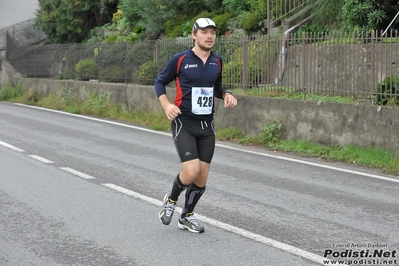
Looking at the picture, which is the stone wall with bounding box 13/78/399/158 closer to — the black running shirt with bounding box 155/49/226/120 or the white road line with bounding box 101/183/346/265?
the white road line with bounding box 101/183/346/265

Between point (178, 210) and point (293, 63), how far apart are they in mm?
7173

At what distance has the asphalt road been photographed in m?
6.59

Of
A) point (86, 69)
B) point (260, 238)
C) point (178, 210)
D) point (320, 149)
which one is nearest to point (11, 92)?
point (86, 69)

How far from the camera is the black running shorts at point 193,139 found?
23.4ft

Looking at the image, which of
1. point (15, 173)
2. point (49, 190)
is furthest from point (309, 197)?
point (15, 173)

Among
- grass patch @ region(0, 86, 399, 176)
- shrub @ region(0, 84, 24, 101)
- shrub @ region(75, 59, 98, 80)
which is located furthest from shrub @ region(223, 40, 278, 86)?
shrub @ region(0, 84, 24, 101)

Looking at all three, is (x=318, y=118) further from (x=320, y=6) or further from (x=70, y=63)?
(x=70, y=63)

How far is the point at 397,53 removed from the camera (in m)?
12.9

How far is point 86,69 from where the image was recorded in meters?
22.8

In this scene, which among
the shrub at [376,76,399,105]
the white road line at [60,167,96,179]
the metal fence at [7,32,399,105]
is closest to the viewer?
the white road line at [60,167,96,179]

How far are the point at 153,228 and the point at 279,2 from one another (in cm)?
1459

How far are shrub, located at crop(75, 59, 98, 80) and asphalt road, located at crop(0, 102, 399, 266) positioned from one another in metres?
8.96

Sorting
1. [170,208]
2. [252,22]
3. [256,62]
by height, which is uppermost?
[252,22]

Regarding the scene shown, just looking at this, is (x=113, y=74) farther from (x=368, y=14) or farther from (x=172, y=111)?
(x=172, y=111)
